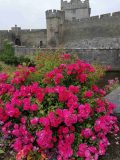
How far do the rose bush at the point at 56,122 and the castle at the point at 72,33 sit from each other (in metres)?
33.4

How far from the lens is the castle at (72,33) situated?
130 ft

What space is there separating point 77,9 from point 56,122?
2093 inches

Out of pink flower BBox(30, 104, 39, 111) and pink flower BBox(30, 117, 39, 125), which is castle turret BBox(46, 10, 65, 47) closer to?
pink flower BBox(30, 104, 39, 111)

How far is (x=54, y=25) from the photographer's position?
42.5 meters

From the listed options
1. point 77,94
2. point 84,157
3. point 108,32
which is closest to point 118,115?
point 77,94

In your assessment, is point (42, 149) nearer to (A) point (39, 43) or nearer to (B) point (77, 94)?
(B) point (77, 94)

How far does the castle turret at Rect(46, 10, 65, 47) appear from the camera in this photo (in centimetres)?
4238

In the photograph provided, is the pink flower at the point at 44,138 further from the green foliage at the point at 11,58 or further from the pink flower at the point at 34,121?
the green foliage at the point at 11,58

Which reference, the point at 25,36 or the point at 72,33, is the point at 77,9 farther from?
the point at 72,33

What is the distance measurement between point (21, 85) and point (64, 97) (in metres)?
1.28

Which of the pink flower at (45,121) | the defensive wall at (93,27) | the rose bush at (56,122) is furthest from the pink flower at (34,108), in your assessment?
the defensive wall at (93,27)

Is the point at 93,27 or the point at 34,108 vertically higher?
the point at 93,27

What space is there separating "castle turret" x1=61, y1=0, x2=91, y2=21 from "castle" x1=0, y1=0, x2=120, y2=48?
37.9 feet

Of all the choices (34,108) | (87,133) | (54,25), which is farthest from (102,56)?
(87,133)
